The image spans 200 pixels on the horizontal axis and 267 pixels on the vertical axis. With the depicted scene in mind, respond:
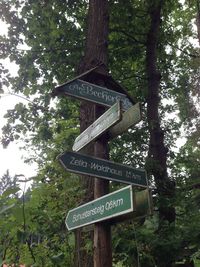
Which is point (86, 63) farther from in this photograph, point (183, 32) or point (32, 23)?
point (183, 32)

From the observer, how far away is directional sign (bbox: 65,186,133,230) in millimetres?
2735

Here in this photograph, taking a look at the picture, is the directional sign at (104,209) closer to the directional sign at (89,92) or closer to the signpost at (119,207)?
the signpost at (119,207)

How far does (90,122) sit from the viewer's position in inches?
207

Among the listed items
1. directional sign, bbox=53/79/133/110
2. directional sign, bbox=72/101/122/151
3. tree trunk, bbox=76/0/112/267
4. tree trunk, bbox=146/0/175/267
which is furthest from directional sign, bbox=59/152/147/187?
tree trunk, bbox=146/0/175/267

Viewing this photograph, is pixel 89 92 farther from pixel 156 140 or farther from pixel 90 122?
pixel 156 140

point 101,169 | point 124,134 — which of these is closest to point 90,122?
point 101,169

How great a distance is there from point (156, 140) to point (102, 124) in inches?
254

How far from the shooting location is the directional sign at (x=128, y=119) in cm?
318

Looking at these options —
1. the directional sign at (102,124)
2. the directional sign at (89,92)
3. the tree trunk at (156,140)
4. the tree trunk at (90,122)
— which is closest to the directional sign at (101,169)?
the tree trunk at (90,122)

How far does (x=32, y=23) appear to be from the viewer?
32.0ft

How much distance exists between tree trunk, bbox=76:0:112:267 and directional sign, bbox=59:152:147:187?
0.22 meters

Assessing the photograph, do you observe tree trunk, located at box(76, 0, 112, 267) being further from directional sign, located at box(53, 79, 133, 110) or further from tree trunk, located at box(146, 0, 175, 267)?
tree trunk, located at box(146, 0, 175, 267)

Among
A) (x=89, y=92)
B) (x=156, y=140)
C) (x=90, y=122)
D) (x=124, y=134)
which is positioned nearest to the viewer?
(x=89, y=92)

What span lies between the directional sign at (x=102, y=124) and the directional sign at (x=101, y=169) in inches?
13.9
